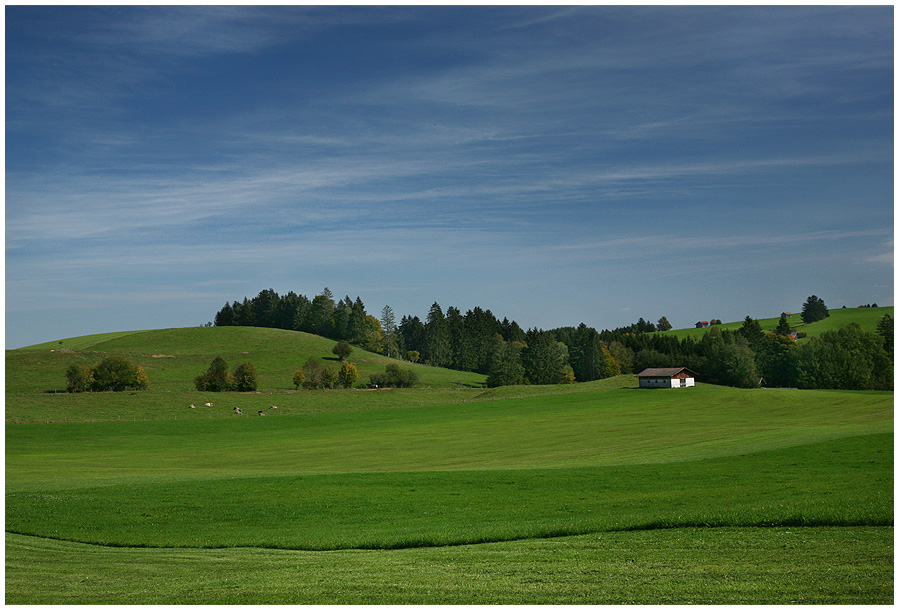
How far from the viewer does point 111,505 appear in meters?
24.9

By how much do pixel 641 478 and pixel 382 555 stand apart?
49.7 feet

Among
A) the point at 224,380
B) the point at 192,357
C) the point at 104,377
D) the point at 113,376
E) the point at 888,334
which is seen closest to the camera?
the point at 104,377

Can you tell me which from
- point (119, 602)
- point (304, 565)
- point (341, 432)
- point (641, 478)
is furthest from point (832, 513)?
point (341, 432)

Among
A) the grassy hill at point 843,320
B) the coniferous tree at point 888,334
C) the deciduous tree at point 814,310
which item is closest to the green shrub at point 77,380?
the coniferous tree at point 888,334

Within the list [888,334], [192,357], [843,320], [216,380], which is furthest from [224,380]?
[843,320]

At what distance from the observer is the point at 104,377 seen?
9625 centimetres

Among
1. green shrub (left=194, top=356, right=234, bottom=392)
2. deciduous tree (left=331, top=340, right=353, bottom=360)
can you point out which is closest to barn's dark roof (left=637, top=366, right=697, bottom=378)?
green shrub (left=194, top=356, right=234, bottom=392)

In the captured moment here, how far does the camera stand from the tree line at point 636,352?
108m

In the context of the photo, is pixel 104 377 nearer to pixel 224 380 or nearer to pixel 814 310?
pixel 224 380

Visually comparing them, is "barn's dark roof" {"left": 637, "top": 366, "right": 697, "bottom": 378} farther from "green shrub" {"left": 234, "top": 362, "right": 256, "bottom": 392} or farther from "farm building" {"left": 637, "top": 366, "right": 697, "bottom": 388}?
"green shrub" {"left": 234, "top": 362, "right": 256, "bottom": 392}

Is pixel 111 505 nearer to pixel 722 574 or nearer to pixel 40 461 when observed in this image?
pixel 722 574

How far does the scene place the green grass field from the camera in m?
11.7

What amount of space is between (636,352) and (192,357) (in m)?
101

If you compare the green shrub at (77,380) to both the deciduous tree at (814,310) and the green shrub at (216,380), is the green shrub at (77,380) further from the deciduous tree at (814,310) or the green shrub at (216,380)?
the deciduous tree at (814,310)
